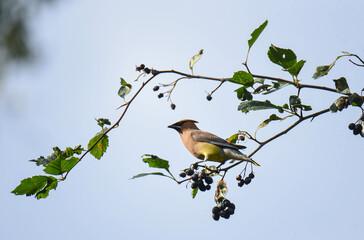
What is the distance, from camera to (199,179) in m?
3.43

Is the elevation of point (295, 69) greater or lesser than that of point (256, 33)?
lesser

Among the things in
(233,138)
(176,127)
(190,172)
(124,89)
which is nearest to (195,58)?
(124,89)

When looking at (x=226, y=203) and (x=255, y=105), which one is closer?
(x=255, y=105)

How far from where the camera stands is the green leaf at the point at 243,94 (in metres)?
3.53

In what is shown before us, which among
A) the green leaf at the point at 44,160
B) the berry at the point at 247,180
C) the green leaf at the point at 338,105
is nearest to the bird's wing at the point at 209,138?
the berry at the point at 247,180

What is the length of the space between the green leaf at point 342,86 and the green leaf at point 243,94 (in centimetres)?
55

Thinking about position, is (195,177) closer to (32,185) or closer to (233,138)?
(233,138)

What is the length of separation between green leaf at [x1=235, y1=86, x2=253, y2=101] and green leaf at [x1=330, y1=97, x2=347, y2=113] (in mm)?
549

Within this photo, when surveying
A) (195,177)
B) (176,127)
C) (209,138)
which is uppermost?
(176,127)

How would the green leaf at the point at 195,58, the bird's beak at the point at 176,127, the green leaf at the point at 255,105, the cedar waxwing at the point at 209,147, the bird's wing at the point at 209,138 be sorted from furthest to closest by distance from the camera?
the bird's beak at the point at 176,127 < the bird's wing at the point at 209,138 < the cedar waxwing at the point at 209,147 < the green leaf at the point at 195,58 < the green leaf at the point at 255,105

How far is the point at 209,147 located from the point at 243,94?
1087 millimetres

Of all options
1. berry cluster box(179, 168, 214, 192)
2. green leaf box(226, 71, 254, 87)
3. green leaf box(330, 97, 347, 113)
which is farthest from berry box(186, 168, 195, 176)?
green leaf box(330, 97, 347, 113)

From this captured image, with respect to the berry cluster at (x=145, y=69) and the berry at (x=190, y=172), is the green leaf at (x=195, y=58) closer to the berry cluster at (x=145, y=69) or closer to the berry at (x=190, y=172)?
the berry cluster at (x=145, y=69)

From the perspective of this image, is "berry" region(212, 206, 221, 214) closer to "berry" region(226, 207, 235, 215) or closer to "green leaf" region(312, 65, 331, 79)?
"berry" region(226, 207, 235, 215)
